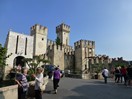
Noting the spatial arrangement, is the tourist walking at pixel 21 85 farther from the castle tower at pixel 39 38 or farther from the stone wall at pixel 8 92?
the castle tower at pixel 39 38

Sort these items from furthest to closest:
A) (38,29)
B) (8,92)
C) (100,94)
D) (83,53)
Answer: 1. (38,29)
2. (83,53)
3. (100,94)
4. (8,92)

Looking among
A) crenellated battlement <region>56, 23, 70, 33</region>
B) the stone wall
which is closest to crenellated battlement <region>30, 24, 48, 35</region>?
crenellated battlement <region>56, 23, 70, 33</region>

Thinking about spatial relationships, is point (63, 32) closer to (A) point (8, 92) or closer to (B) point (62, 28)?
(B) point (62, 28)

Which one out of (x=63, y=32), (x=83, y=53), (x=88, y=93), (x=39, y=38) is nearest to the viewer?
(x=88, y=93)

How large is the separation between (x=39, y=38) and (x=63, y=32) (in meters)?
15.9

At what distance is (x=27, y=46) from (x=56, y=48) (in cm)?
1180

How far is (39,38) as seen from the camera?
4991 cm

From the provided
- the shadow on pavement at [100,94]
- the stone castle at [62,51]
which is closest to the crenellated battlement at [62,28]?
the stone castle at [62,51]

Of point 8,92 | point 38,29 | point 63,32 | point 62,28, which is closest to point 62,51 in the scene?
point 38,29

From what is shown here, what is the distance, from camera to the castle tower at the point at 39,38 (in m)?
48.7

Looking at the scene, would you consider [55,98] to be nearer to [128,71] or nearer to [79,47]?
[128,71]

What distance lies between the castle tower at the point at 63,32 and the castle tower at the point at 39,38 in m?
12.9

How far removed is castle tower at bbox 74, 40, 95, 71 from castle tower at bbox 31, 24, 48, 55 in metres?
8.91

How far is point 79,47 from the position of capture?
50.5 metres
